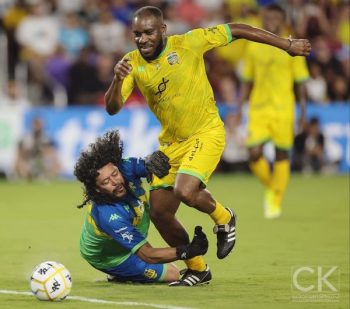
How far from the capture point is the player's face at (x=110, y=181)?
9141mm

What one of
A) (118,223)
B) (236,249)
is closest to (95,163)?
(118,223)

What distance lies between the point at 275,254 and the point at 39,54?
11.9m

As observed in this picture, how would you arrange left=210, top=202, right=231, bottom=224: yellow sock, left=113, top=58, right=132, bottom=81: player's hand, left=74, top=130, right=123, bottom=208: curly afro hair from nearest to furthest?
left=113, top=58, right=132, bottom=81: player's hand < left=74, top=130, right=123, bottom=208: curly afro hair < left=210, top=202, right=231, bottom=224: yellow sock

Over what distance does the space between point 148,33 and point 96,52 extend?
1352 cm

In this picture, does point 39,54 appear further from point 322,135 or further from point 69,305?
point 69,305

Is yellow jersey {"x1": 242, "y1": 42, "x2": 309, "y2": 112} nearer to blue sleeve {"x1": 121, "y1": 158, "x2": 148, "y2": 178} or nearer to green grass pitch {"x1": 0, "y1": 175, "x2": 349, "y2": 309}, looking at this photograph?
green grass pitch {"x1": 0, "y1": 175, "x2": 349, "y2": 309}

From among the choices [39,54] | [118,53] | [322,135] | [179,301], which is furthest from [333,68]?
[179,301]

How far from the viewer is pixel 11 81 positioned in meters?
22.1

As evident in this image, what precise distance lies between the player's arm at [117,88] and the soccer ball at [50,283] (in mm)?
1653

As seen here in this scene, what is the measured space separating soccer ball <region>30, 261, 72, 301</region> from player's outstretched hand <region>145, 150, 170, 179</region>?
136 cm

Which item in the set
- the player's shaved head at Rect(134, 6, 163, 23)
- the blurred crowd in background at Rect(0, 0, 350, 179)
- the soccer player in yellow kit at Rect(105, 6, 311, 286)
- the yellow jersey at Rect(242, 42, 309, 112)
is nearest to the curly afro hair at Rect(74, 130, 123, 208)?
the soccer player in yellow kit at Rect(105, 6, 311, 286)

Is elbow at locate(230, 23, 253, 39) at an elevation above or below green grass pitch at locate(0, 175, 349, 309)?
above

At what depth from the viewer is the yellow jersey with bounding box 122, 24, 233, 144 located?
977cm

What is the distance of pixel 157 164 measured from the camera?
966 cm
